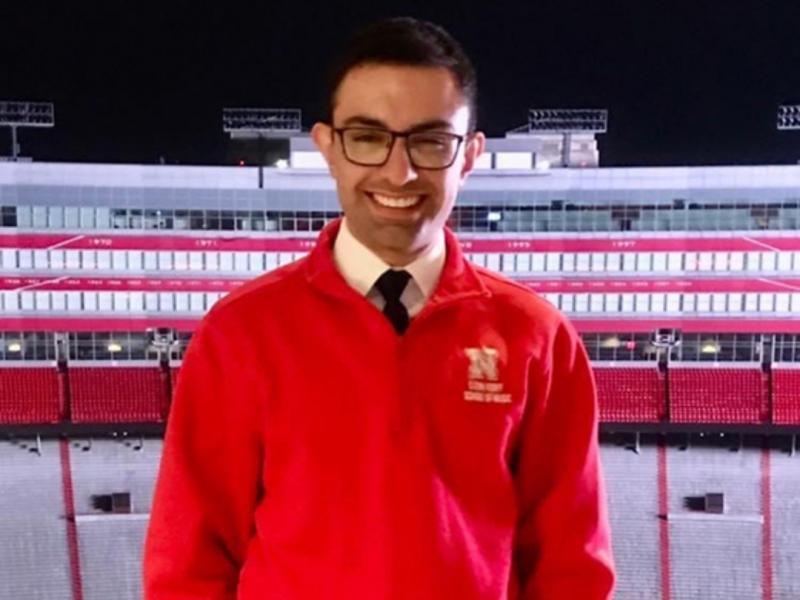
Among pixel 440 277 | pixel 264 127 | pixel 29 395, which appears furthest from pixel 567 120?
pixel 29 395

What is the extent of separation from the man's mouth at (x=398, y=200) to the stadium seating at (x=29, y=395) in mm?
1931

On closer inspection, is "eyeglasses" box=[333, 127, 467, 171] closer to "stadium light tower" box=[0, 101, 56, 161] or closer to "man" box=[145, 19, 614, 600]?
"man" box=[145, 19, 614, 600]

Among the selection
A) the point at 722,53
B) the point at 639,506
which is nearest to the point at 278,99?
the point at 722,53

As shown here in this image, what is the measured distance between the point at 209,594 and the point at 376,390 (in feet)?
1.08

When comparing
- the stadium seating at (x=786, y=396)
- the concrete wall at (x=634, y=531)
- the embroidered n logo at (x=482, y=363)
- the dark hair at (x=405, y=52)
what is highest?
the dark hair at (x=405, y=52)

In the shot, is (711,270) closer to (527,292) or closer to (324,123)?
(527,292)

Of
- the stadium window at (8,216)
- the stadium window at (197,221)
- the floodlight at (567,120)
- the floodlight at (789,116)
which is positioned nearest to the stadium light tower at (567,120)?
the floodlight at (567,120)

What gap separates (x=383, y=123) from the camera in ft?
2.98

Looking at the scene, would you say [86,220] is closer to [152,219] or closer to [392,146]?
[152,219]

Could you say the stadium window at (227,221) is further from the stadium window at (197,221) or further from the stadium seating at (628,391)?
the stadium seating at (628,391)

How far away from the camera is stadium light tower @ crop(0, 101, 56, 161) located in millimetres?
2223

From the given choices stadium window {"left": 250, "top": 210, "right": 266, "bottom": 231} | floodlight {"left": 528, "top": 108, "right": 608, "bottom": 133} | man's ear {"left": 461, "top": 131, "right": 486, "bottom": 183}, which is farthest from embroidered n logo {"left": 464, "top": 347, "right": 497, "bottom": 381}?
stadium window {"left": 250, "top": 210, "right": 266, "bottom": 231}

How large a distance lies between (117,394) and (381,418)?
5.84 ft

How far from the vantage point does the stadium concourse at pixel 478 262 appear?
2451 millimetres
